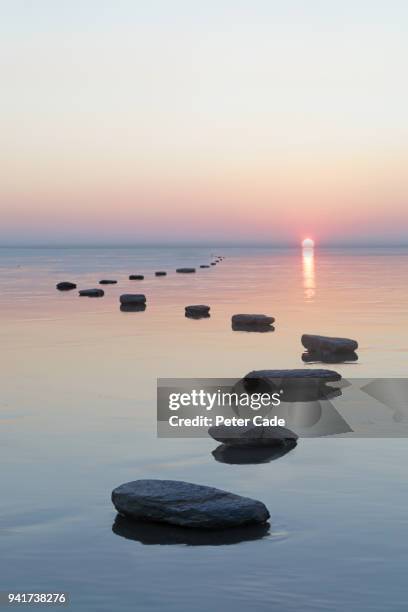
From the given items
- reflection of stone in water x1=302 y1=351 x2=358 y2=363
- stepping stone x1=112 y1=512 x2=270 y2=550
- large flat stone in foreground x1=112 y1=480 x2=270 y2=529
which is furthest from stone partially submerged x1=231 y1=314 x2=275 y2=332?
stepping stone x1=112 y1=512 x2=270 y2=550

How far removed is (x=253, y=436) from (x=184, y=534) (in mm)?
4423

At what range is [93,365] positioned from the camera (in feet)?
80.8

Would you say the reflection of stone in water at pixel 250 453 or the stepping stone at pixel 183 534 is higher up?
the stepping stone at pixel 183 534

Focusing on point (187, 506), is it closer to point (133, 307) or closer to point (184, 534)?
point (184, 534)

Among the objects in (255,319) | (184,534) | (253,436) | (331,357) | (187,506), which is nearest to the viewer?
(184,534)

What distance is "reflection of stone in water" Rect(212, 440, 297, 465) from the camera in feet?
44.9

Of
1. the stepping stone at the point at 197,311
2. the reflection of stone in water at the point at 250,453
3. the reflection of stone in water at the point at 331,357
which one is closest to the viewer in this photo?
the reflection of stone in water at the point at 250,453

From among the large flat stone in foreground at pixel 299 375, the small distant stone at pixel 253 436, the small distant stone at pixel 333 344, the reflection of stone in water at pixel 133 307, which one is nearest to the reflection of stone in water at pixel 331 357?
the small distant stone at pixel 333 344

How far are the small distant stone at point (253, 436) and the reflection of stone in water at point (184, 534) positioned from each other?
4.04 meters

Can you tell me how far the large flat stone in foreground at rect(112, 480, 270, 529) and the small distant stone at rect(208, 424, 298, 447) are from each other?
355 cm

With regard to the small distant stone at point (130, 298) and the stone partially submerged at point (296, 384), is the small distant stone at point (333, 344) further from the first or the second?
the small distant stone at point (130, 298)

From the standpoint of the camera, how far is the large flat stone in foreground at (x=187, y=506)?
10.3 metres

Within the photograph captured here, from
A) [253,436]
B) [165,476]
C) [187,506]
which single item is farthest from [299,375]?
[187,506]

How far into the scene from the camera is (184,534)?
10242 mm
